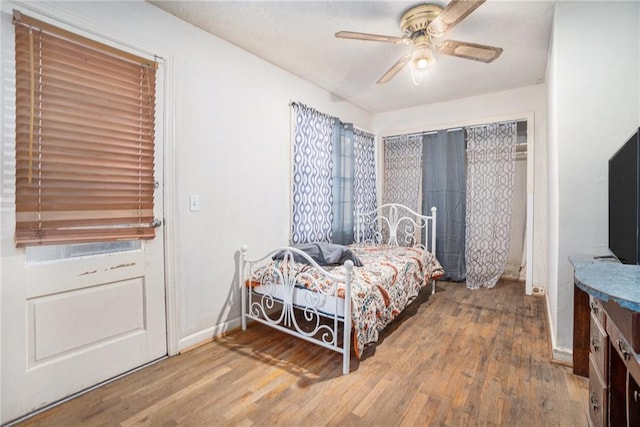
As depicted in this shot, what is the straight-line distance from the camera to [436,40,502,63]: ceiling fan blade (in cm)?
191

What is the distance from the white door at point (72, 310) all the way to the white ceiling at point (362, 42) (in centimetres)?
76

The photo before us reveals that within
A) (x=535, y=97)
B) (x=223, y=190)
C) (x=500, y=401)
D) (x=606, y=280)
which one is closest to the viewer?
(x=606, y=280)

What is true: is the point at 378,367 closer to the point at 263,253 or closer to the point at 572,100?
the point at 263,253

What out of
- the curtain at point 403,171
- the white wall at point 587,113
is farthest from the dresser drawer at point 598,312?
the curtain at point 403,171

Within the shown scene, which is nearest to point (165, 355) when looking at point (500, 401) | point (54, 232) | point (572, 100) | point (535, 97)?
point (54, 232)

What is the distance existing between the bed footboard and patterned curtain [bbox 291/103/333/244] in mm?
614

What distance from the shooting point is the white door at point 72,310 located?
1468mm

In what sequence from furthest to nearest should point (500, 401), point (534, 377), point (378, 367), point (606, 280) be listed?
point (378, 367) < point (534, 377) < point (500, 401) < point (606, 280)

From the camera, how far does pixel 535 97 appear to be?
3.41 meters

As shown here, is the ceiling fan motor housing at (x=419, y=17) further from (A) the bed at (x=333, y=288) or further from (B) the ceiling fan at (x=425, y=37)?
(A) the bed at (x=333, y=288)

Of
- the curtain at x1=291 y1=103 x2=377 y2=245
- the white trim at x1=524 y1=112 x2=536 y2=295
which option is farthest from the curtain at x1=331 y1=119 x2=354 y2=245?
the white trim at x1=524 y1=112 x2=536 y2=295

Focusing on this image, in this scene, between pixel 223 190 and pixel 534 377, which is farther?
pixel 223 190

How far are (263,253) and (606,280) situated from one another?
2335 millimetres

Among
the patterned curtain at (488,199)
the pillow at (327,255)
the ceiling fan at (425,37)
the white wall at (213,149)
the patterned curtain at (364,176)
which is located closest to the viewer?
the ceiling fan at (425,37)
